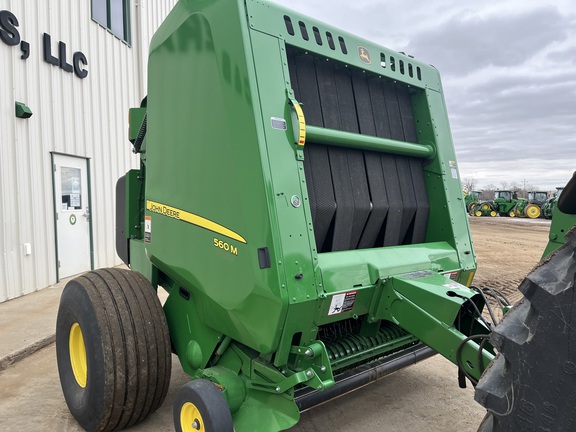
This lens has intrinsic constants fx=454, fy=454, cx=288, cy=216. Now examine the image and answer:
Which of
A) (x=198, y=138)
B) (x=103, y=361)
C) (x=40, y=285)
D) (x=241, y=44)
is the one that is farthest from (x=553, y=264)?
(x=40, y=285)

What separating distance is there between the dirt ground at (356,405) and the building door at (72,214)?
10.8 feet

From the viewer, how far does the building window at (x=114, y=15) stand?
839 centimetres

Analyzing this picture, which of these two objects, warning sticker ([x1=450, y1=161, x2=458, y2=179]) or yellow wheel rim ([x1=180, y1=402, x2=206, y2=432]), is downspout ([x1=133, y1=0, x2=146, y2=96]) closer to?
warning sticker ([x1=450, y1=161, x2=458, y2=179])

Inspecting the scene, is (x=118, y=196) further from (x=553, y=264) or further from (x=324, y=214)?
(x=553, y=264)

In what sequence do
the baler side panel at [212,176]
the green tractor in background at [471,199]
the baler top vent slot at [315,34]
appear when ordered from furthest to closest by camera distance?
the green tractor in background at [471,199] → the baler top vent slot at [315,34] → the baler side panel at [212,176]

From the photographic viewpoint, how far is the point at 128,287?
117 inches

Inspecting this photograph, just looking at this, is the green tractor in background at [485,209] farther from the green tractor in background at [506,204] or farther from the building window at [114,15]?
the building window at [114,15]

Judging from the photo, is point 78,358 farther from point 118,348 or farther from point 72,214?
point 72,214

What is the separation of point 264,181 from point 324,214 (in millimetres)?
574

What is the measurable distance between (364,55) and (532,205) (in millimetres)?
32206

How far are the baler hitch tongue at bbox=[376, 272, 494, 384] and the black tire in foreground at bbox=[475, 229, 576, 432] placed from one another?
590 millimetres

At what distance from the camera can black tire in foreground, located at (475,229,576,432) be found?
1.26 m

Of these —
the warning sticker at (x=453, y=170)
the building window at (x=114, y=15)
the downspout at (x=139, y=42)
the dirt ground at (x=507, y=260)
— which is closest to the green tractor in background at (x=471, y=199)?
the dirt ground at (x=507, y=260)

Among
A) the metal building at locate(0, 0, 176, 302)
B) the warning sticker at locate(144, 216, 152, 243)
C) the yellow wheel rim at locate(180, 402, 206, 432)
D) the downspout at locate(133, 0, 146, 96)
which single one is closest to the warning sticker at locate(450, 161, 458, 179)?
the warning sticker at locate(144, 216, 152, 243)
